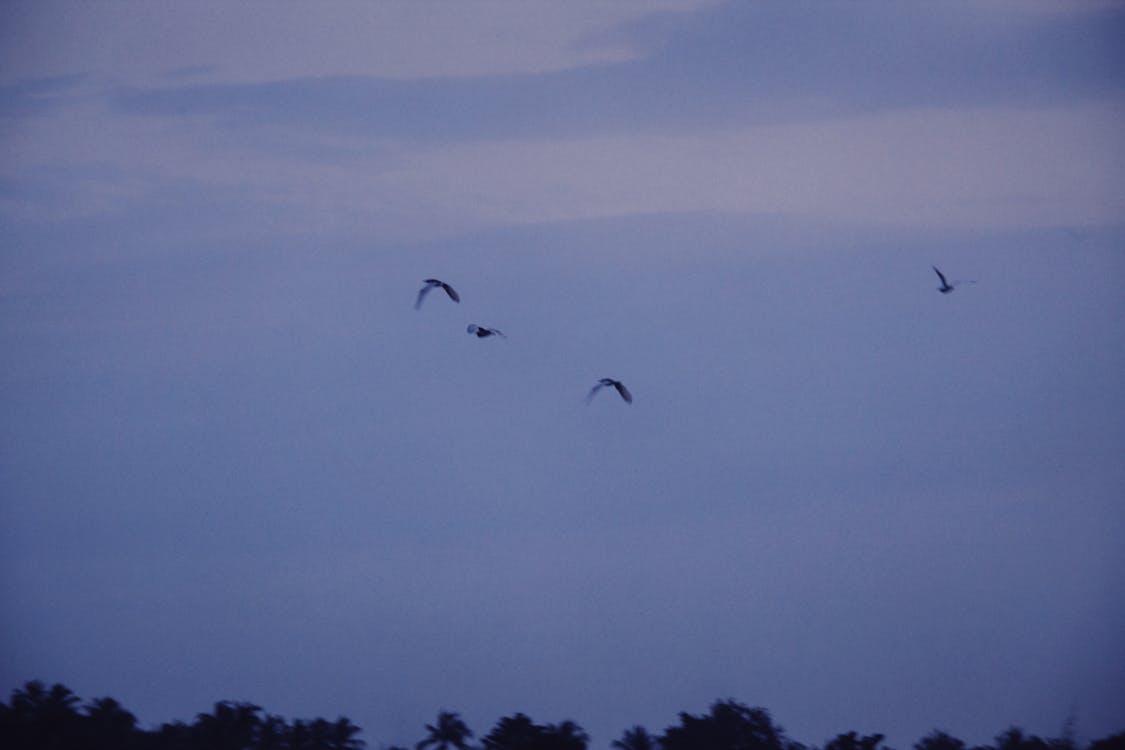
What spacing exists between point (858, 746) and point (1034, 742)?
48.7 feet

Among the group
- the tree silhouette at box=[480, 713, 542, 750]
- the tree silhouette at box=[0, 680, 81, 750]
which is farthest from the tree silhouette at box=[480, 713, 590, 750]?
the tree silhouette at box=[0, 680, 81, 750]

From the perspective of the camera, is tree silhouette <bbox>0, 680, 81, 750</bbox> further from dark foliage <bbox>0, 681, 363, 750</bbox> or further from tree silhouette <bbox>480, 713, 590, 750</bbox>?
tree silhouette <bbox>480, 713, 590, 750</bbox>

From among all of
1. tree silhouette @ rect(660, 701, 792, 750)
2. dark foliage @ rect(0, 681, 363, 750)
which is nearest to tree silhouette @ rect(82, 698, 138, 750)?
dark foliage @ rect(0, 681, 363, 750)

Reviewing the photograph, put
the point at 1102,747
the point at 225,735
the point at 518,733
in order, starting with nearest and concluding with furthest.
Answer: the point at 1102,747
the point at 518,733
the point at 225,735

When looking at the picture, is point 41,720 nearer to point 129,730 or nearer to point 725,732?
point 129,730

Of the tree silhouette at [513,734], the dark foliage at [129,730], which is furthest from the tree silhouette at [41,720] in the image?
the tree silhouette at [513,734]

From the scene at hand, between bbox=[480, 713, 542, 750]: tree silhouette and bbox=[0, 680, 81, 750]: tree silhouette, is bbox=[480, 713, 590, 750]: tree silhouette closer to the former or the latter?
bbox=[480, 713, 542, 750]: tree silhouette

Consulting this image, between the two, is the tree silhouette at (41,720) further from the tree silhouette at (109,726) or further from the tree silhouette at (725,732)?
the tree silhouette at (725,732)

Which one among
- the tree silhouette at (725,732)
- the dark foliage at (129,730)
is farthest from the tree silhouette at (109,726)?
the tree silhouette at (725,732)

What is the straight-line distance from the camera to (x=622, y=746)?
262 ft

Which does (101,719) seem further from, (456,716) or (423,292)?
(423,292)

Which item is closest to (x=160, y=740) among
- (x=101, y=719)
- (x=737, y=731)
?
(x=101, y=719)

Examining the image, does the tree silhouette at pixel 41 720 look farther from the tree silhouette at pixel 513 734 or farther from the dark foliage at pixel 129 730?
the tree silhouette at pixel 513 734

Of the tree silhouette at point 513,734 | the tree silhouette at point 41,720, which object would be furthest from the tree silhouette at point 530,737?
the tree silhouette at point 41,720
